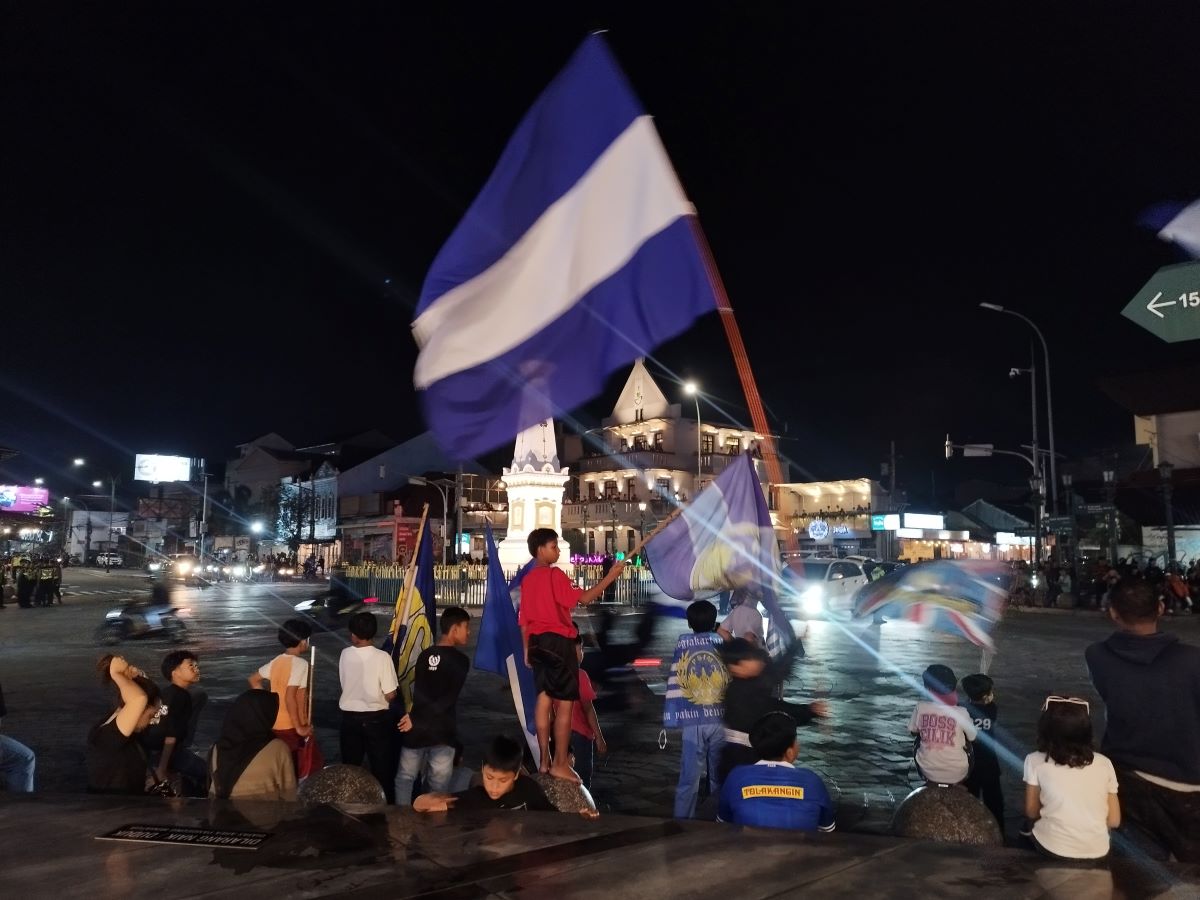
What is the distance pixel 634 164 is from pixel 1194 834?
4843mm

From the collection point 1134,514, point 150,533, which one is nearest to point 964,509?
point 1134,514

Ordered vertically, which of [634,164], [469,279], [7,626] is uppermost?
[634,164]

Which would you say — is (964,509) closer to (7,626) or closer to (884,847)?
(7,626)

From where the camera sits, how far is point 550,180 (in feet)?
21.2

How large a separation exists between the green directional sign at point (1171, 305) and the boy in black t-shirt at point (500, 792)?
154 inches

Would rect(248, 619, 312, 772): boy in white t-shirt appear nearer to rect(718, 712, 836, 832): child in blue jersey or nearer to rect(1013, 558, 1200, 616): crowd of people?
rect(718, 712, 836, 832): child in blue jersey

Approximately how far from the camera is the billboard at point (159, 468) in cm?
8569

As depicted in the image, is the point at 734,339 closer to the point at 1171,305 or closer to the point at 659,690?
the point at 1171,305

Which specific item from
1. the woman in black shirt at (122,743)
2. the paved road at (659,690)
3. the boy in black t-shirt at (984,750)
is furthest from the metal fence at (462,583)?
the woman in black shirt at (122,743)

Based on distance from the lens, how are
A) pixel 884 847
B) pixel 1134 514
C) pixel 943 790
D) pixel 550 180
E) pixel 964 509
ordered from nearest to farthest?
pixel 884 847 < pixel 943 790 < pixel 550 180 < pixel 1134 514 < pixel 964 509

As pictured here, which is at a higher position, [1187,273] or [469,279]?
[469,279]

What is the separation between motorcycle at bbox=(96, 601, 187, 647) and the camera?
19797 millimetres

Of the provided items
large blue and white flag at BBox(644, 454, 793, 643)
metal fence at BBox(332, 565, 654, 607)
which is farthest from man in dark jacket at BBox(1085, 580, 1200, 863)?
metal fence at BBox(332, 565, 654, 607)

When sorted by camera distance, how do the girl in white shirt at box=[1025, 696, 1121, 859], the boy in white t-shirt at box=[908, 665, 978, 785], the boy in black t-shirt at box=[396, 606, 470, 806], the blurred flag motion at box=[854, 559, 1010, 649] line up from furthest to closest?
1. the blurred flag motion at box=[854, 559, 1010, 649]
2. the boy in black t-shirt at box=[396, 606, 470, 806]
3. the boy in white t-shirt at box=[908, 665, 978, 785]
4. the girl in white shirt at box=[1025, 696, 1121, 859]
